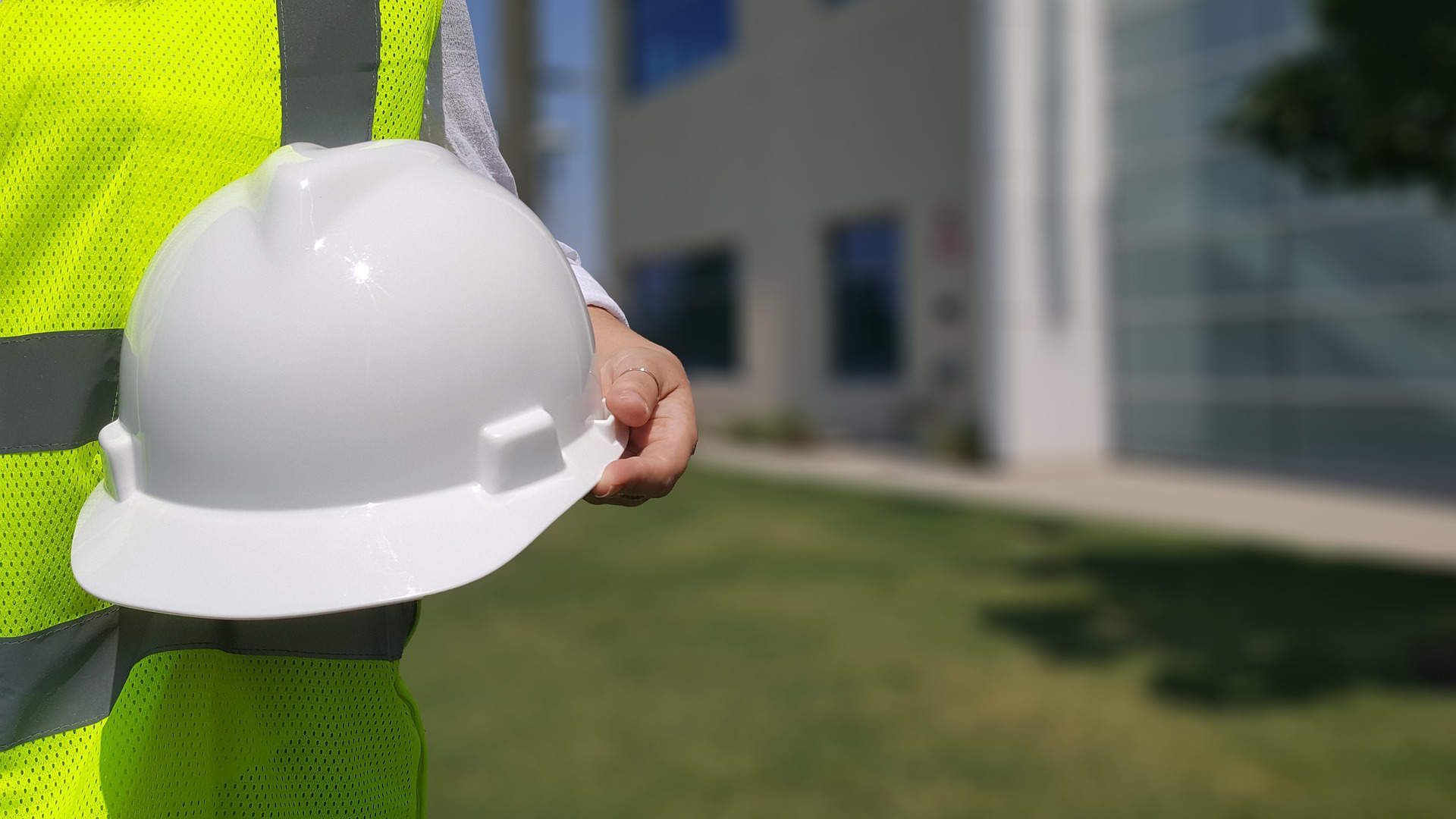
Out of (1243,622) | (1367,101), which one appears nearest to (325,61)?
(1367,101)

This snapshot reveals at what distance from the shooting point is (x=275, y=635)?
3.80 feet

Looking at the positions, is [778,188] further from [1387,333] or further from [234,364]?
[234,364]

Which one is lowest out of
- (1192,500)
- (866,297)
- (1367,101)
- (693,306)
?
(1192,500)

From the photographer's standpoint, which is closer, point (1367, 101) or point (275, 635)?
point (275, 635)

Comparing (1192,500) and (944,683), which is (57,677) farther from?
(1192,500)

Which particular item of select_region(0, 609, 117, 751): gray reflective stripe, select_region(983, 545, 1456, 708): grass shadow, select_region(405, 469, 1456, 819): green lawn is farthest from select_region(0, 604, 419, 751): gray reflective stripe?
select_region(983, 545, 1456, 708): grass shadow

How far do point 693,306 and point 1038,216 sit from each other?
374 inches

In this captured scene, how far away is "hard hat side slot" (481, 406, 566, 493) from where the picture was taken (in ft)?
3.55

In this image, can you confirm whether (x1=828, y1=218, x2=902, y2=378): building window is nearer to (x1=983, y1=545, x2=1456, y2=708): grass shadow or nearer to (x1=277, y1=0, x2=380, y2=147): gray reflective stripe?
(x1=983, y1=545, x2=1456, y2=708): grass shadow

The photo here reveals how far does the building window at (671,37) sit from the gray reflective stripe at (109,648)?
19288 millimetres

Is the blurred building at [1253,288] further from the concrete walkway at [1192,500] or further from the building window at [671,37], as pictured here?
the building window at [671,37]

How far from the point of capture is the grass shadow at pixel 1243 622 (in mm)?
5414

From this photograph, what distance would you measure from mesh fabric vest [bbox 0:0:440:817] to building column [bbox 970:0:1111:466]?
12202 mm

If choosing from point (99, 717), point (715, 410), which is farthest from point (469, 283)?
point (715, 410)
